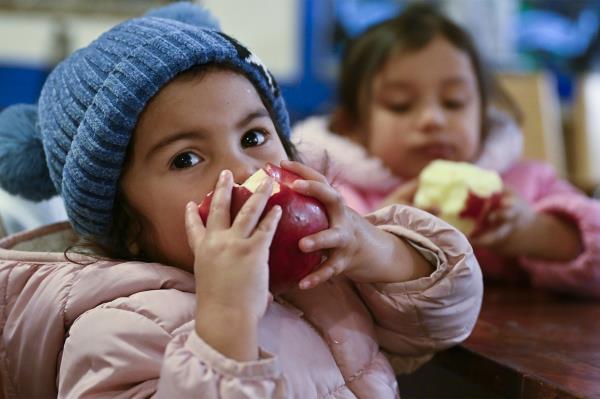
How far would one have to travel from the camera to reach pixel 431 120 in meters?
1.40

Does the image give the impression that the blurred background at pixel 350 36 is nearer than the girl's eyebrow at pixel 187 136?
No

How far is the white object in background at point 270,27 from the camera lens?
3.34 metres

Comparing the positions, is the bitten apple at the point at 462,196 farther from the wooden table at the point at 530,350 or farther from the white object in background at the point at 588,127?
the white object in background at the point at 588,127

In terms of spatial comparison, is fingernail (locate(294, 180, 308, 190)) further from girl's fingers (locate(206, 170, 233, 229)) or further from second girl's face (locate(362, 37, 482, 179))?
second girl's face (locate(362, 37, 482, 179))

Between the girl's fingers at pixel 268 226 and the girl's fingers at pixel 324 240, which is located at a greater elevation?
the girl's fingers at pixel 268 226

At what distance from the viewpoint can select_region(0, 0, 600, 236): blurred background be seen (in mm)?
2844

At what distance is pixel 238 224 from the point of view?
0.64 meters

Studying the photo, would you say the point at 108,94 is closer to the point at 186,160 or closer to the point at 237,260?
the point at 186,160

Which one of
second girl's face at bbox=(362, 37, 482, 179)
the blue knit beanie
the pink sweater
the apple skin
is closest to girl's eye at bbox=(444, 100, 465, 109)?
second girl's face at bbox=(362, 37, 482, 179)

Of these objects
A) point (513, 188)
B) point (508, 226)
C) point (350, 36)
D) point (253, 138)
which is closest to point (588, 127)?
point (350, 36)

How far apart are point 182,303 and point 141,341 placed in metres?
0.06

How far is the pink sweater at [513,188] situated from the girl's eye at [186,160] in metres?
0.26

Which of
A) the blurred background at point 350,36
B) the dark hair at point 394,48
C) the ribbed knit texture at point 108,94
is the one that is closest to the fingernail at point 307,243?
the ribbed knit texture at point 108,94

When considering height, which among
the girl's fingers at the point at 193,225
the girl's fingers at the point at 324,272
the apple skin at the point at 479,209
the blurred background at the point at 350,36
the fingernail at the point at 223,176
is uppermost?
the fingernail at the point at 223,176
